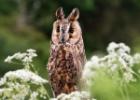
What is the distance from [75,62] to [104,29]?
29795 millimetres

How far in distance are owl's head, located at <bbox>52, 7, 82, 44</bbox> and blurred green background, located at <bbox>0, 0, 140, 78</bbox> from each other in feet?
80.2

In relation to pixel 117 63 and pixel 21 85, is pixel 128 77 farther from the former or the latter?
pixel 21 85

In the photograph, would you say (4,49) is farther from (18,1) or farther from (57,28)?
(57,28)

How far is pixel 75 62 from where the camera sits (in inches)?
348

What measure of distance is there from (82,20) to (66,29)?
30053 mm

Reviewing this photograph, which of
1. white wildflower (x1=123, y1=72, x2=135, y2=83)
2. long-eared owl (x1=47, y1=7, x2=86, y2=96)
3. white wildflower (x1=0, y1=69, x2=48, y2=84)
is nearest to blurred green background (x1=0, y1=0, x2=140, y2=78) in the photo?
long-eared owl (x1=47, y1=7, x2=86, y2=96)

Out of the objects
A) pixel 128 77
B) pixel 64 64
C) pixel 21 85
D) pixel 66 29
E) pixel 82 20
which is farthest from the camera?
pixel 82 20

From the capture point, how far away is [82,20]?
38.7m

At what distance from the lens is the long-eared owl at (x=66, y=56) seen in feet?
28.7

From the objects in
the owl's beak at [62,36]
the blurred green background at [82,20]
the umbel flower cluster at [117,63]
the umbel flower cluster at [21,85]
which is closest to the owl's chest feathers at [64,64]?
the owl's beak at [62,36]

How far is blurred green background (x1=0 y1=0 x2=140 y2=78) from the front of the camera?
35188 mm

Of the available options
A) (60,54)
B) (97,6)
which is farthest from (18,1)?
(60,54)

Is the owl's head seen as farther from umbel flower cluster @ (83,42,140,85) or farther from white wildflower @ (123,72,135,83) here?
white wildflower @ (123,72,135,83)

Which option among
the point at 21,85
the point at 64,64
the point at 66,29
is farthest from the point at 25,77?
the point at 64,64
